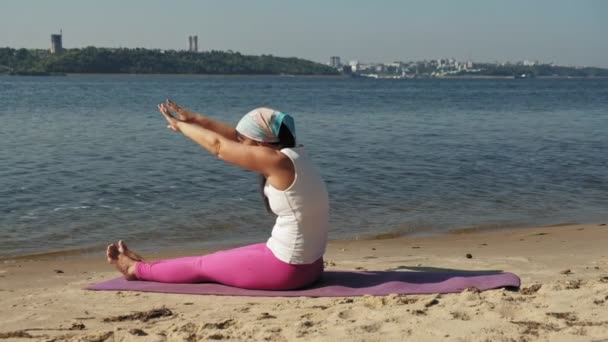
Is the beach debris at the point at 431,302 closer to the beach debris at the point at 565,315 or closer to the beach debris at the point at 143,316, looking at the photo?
the beach debris at the point at 565,315

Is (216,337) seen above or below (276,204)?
below

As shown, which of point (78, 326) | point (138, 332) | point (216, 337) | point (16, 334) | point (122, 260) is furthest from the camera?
point (122, 260)

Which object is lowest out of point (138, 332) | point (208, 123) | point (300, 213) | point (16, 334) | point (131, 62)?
point (131, 62)

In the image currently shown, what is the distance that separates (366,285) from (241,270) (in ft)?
2.91

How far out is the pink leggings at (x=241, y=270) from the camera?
587 cm

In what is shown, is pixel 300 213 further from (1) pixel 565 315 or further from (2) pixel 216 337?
(1) pixel 565 315

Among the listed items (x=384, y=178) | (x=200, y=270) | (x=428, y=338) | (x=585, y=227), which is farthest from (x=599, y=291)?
(x=384, y=178)

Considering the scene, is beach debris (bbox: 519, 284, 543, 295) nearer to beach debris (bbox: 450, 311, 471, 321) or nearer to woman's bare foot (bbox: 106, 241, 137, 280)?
beach debris (bbox: 450, 311, 471, 321)

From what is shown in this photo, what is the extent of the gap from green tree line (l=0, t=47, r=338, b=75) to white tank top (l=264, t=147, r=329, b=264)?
123637 millimetres

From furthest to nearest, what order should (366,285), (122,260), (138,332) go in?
1. (122,260)
2. (366,285)
3. (138,332)

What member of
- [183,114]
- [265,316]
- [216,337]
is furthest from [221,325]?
[183,114]

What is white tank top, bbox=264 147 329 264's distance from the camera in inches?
223

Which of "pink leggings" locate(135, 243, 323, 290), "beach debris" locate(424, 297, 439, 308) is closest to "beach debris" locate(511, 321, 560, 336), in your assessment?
"beach debris" locate(424, 297, 439, 308)

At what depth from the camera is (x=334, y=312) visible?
5.02 m
